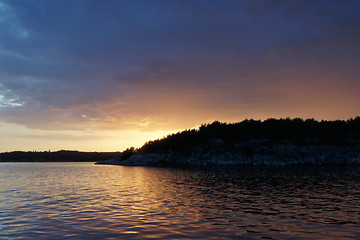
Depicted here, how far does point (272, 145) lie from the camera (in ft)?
535

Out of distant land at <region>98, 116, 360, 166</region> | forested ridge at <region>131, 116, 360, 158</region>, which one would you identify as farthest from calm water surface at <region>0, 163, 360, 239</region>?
forested ridge at <region>131, 116, 360, 158</region>

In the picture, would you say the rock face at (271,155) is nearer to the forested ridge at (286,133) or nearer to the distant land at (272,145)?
the distant land at (272,145)

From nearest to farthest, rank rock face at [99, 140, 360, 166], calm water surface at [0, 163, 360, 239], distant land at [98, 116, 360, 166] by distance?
calm water surface at [0, 163, 360, 239] < rock face at [99, 140, 360, 166] < distant land at [98, 116, 360, 166]

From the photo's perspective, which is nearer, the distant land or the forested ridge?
the distant land

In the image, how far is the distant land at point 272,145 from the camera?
506 ft

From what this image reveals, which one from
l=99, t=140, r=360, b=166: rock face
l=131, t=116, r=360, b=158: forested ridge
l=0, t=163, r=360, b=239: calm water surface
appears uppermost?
l=131, t=116, r=360, b=158: forested ridge

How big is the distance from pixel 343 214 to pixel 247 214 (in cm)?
904

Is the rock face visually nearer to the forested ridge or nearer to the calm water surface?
the forested ridge

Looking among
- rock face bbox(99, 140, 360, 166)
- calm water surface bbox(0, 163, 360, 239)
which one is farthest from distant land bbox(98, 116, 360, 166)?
calm water surface bbox(0, 163, 360, 239)

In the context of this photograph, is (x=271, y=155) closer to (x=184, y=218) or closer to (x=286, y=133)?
(x=286, y=133)

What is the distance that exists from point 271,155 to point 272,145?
6.67 metres

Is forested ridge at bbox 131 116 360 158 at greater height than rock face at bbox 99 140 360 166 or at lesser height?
greater

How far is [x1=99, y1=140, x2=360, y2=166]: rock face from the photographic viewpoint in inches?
5961

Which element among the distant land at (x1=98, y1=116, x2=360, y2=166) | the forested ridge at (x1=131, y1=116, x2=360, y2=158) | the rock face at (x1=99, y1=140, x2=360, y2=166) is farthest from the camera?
the forested ridge at (x1=131, y1=116, x2=360, y2=158)
